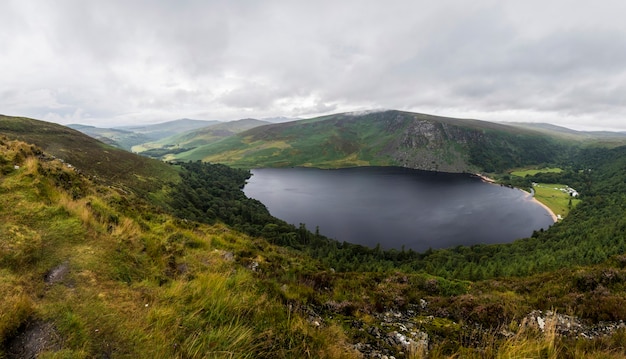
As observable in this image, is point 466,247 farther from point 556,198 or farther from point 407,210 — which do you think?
point 556,198

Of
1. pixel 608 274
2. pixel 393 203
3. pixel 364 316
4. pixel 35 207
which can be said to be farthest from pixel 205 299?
pixel 393 203

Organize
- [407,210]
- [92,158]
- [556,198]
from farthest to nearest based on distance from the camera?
1. [556,198]
2. [407,210]
3. [92,158]

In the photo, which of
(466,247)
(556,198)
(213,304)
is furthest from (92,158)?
(556,198)

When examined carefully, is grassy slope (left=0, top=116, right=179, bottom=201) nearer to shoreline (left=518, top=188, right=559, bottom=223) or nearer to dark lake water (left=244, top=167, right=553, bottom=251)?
dark lake water (left=244, top=167, right=553, bottom=251)

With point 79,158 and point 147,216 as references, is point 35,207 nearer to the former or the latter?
point 147,216

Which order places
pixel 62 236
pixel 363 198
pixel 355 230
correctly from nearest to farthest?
pixel 62 236 < pixel 355 230 < pixel 363 198

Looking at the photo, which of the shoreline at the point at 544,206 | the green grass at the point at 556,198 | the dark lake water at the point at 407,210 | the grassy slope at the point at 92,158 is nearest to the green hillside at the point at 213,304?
the grassy slope at the point at 92,158

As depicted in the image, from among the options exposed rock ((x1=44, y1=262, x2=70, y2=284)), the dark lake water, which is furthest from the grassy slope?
exposed rock ((x1=44, y1=262, x2=70, y2=284))

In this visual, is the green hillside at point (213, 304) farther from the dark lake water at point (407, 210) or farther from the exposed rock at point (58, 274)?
the dark lake water at point (407, 210)
